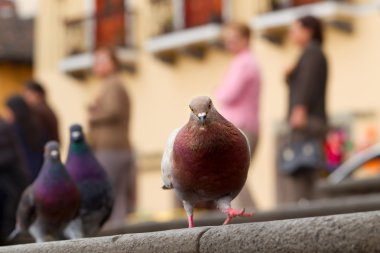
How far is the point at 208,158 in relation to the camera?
4.35 m

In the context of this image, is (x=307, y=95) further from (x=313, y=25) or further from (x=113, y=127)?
(x=113, y=127)

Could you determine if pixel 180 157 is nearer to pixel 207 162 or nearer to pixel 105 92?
pixel 207 162

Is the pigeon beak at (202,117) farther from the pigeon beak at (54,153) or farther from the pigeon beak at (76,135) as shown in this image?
the pigeon beak at (76,135)

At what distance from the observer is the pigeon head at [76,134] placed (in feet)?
19.2

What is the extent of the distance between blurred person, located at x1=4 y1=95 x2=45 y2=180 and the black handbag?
183 centimetres

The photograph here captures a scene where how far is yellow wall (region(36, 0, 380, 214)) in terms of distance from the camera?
795 inches

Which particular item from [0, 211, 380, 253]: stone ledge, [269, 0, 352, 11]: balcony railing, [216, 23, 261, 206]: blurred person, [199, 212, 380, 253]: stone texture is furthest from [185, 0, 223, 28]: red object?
[199, 212, 380, 253]: stone texture

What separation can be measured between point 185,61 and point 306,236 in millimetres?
20675

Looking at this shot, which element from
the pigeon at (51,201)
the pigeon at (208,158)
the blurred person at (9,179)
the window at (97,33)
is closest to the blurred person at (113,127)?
the blurred person at (9,179)

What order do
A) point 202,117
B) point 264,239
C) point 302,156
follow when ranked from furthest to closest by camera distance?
1. point 302,156
2. point 202,117
3. point 264,239

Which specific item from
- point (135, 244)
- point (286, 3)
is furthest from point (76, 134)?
point (286, 3)

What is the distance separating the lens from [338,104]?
67.3 ft

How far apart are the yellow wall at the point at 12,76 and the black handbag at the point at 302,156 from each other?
80.4ft

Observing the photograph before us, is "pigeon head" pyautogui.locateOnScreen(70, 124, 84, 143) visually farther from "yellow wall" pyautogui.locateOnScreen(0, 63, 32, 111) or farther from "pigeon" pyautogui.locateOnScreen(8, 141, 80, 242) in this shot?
"yellow wall" pyautogui.locateOnScreen(0, 63, 32, 111)
